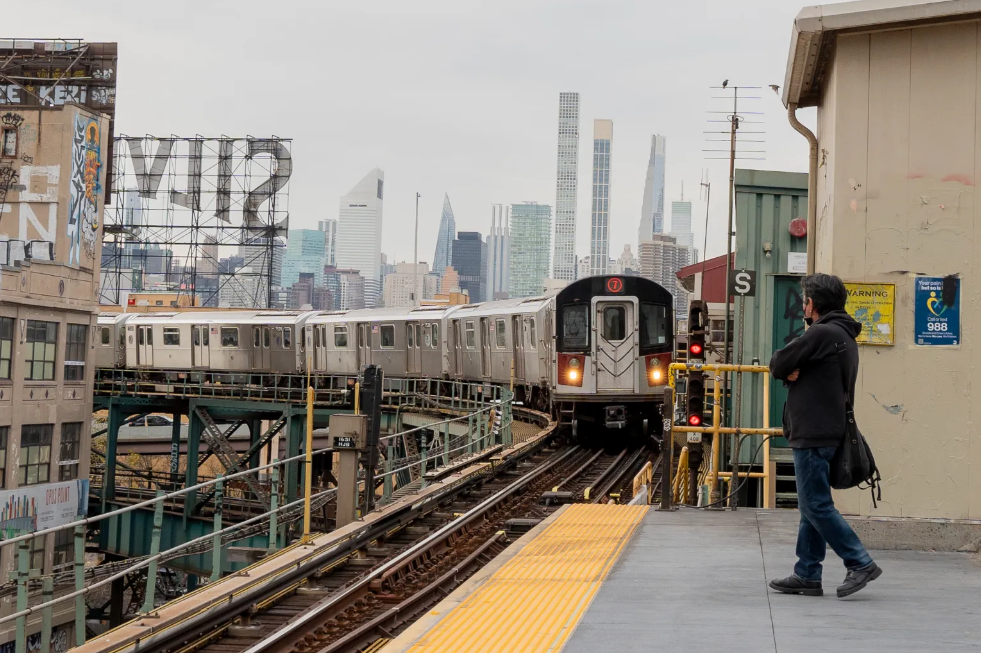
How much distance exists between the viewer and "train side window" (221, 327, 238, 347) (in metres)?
43.5

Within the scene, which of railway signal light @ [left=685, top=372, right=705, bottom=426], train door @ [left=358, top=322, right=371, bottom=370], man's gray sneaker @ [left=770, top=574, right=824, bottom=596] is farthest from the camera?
train door @ [left=358, top=322, right=371, bottom=370]

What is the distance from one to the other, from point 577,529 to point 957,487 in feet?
9.13

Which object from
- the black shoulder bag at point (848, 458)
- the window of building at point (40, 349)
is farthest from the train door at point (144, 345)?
the black shoulder bag at point (848, 458)

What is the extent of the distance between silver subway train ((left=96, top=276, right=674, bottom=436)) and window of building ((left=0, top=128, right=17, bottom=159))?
10090 mm

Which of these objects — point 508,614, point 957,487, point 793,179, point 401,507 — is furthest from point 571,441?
point 508,614

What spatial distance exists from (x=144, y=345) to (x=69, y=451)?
Result: 12.2 meters

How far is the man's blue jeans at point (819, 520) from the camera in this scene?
18.5 feet

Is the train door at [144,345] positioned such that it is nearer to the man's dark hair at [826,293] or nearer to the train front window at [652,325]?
the train front window at [652,325]

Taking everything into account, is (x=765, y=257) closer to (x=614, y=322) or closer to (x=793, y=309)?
(x=793, y=309)

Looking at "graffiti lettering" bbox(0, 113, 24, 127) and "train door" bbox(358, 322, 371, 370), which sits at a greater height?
"graffiti lettering" bbox(0, 113, 24, 127)

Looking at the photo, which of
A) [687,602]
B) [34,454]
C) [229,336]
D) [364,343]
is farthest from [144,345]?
[687,602]

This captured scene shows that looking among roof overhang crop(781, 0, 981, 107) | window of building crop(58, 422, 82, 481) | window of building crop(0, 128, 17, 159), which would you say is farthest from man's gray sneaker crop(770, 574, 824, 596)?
window of building crop(0, 128, 17, 159)

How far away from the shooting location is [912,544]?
23.8 ft

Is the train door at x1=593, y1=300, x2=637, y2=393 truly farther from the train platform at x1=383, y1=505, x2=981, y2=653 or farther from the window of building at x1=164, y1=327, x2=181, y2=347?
the window of building at x1=164, y1=327, x2=181, y2=347
